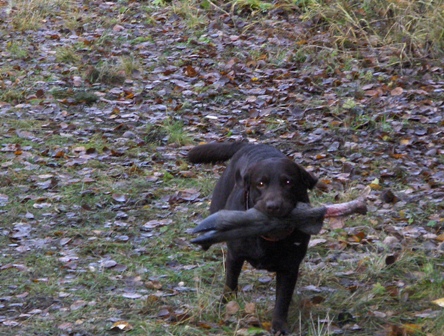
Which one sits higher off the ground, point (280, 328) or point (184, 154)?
point (280, 328)

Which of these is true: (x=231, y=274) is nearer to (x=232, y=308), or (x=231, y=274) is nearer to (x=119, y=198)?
(x=232, y=308)

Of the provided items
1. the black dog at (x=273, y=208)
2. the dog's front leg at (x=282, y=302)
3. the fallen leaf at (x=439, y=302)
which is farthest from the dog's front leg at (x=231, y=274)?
the fallen leaf at (x=439, y=302)

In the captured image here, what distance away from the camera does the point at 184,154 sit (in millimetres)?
7785

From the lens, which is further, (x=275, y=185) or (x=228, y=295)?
(x=228, y=295)

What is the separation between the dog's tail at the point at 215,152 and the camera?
5.32 m

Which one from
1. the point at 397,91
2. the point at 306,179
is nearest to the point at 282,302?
the point at 306,179

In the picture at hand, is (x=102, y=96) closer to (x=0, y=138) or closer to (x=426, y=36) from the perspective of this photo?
(x=0, y=138)

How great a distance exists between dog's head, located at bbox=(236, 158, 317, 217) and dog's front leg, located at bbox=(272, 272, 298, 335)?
450 millimetres

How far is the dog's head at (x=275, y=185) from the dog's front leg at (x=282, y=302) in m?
0.45

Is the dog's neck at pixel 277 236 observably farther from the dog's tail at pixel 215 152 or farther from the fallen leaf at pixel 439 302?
the dog's tail at pixel 215 152

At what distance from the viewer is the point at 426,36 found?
9.66 m

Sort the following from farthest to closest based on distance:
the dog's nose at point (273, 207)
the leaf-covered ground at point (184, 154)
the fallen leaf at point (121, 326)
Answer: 1. the leaf-covered ground at point (184, 154)
2. the fallen leaf at point (121, 326)
3. the dog's nose at point (273, 207)

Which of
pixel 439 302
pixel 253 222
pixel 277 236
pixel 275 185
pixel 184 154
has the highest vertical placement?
pixel 275 185

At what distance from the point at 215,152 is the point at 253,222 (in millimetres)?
1406
